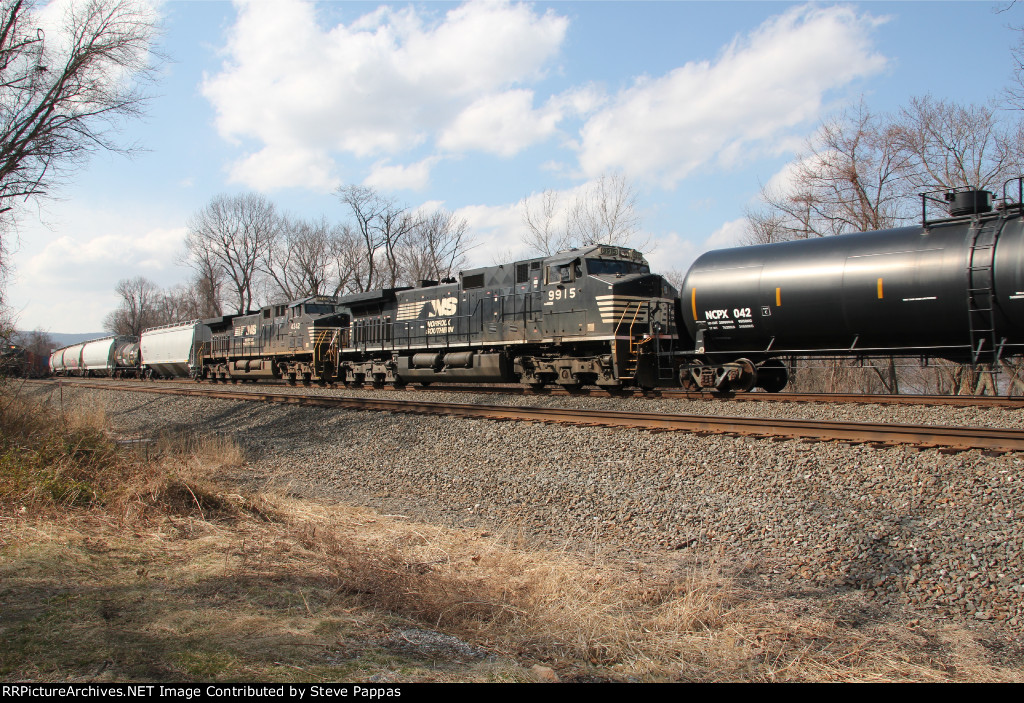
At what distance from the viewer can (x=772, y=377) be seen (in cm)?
1518

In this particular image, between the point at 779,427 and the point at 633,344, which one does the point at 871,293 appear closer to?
the point at 779,427

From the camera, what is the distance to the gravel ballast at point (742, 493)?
200 inches

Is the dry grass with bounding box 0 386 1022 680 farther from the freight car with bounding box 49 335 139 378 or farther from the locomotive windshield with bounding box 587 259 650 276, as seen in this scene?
the freight car with bounding box 49 335 139 378

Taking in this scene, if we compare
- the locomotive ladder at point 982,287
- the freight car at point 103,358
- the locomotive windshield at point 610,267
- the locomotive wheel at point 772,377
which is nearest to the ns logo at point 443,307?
the locomotive windshield at point 610,267

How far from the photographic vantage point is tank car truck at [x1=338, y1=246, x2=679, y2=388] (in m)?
15.5

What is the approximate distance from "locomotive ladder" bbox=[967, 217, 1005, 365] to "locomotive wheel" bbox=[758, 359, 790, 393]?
4.15 metres

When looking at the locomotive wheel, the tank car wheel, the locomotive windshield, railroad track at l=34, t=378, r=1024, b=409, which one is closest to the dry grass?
railroad track at l=34, t=378, r=1024, b=409

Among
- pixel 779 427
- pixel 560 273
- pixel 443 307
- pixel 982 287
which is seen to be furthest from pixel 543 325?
pixel 982 287

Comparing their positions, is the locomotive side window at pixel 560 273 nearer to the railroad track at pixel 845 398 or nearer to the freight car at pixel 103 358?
the railroad track at pixel 845 398

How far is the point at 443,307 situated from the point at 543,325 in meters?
4.92

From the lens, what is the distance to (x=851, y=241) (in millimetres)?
12398

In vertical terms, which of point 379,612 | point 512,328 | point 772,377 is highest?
point 512,328

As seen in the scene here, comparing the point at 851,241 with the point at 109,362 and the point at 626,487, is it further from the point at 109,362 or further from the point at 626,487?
the point at 109,362

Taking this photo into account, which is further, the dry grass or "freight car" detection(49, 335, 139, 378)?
"freight car" detection(49, 335, 139, 378)
